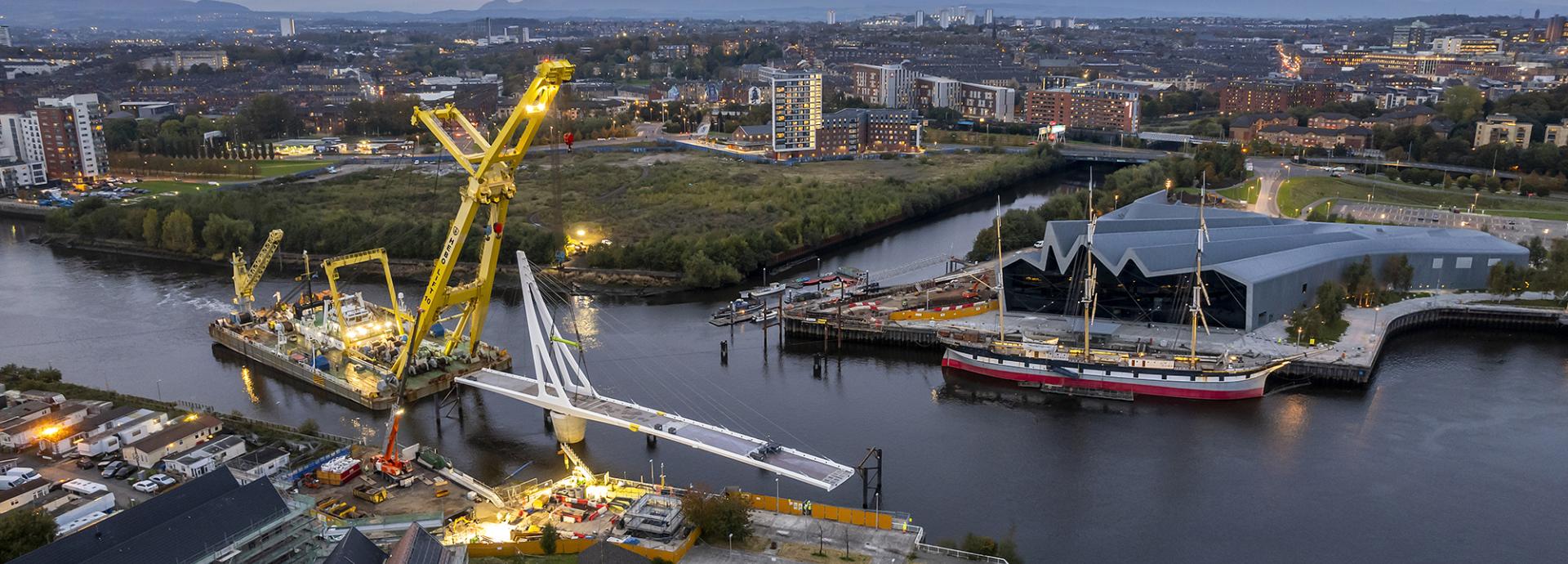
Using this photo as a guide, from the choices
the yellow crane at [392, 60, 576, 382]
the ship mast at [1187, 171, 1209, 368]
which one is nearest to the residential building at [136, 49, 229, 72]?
the yellow crane at [392, 60, 576, 382]

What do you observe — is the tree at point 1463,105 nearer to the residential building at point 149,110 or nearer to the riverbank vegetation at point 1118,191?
the riverbank vegetation at point 1118,191

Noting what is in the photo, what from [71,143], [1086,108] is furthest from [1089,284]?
[71,143]

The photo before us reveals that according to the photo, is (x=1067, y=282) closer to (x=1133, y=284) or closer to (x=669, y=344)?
(x=1133, y=284)

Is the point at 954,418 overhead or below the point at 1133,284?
below

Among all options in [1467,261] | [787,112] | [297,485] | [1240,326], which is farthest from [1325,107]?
[297,485]

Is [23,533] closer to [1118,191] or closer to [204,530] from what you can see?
[204,530]

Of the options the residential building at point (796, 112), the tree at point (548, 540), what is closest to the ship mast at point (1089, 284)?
the tree at point (548, 540)
